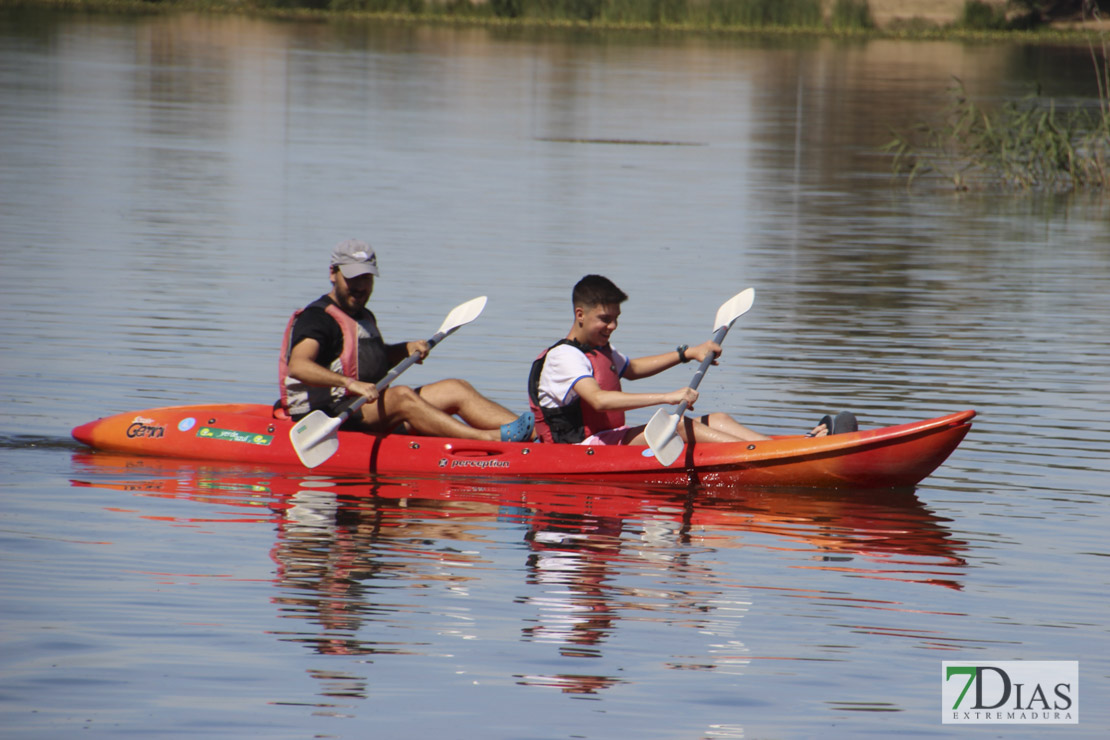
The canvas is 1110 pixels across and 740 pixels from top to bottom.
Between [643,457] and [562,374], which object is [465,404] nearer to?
[562,374]

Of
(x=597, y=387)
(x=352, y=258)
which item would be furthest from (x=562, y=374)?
(x=352, y=258)

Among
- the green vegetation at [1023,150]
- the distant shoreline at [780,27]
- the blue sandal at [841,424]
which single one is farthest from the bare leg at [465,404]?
the distant shoreline at [780,27]

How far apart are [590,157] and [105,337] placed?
13413 mm

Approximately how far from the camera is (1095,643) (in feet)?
18.7

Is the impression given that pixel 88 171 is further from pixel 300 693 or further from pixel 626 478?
pixel 300 693

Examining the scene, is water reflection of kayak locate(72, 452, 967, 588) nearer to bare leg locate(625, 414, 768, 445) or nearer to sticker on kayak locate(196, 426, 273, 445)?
sticker on kayak locate(196, 426, 273, 445)

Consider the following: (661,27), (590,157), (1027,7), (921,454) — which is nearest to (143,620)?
(921,454)

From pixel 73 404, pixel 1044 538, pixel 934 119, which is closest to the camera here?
pixel 1044 538

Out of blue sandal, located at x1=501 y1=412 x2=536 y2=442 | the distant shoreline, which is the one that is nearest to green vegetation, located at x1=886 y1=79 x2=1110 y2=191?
blue sandal, located at x1=501 y1=412 x2=536 y2=442

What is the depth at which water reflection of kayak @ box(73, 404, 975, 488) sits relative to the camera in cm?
772

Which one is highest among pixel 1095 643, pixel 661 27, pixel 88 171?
pixel 661 27

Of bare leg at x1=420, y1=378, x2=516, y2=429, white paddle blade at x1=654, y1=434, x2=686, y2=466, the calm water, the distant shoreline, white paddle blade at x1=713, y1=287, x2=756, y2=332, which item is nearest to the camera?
the calm water

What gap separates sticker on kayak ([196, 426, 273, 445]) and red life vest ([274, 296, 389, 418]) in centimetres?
20

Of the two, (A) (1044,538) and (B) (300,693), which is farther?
(A) (1044,538)
